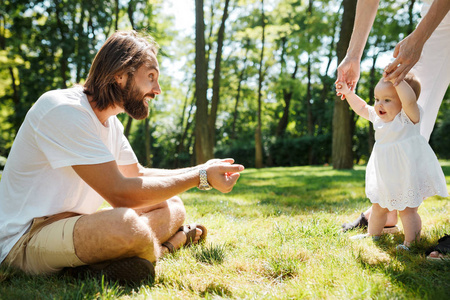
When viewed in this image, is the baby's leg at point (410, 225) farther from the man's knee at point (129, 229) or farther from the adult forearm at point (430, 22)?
the man's knee at point (129, 229)

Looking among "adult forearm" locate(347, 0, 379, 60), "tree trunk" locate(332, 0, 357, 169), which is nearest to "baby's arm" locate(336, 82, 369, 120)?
"adult forearm" locate(347, 0, 379, 60)

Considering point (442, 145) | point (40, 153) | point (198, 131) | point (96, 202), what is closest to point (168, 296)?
point (96, 202)

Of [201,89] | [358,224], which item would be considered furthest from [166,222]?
[201,89]

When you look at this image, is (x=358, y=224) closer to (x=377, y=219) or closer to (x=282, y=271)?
(x=377, y=219)

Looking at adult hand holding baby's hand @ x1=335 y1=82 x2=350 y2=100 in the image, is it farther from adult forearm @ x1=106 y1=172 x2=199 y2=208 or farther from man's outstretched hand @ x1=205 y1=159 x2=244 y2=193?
adult forearm @ x1=106 y1=172 x2=199 y2=208

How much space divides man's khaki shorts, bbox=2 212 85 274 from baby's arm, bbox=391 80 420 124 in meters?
2.41

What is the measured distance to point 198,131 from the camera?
384 inches

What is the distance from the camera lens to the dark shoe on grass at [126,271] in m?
1.99

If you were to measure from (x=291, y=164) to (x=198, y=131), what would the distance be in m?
13.6

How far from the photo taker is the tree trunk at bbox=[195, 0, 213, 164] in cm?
942

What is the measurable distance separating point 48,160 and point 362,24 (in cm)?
267

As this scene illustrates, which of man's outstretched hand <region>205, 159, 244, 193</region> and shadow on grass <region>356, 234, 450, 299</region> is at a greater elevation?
man's outstretched hand <region>205, 159, 244, 193</region>

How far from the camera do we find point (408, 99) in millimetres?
2652

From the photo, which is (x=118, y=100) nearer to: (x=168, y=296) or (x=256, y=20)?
(x=168, y=296)
